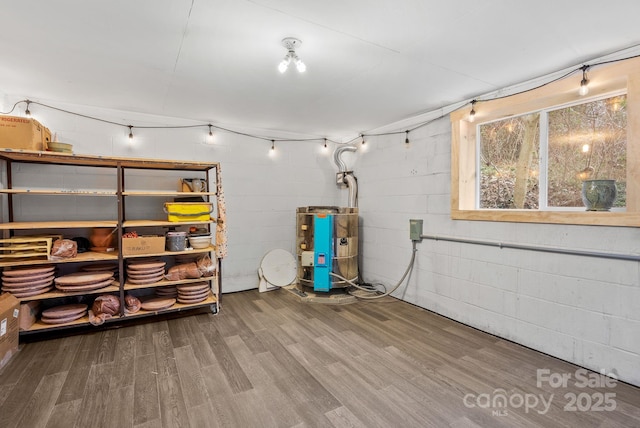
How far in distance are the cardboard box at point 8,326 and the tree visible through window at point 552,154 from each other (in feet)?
14.5

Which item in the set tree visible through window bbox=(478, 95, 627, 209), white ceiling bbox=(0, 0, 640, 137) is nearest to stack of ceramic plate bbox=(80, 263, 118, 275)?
white ceiling bbox=(0, 0, 640, 137)

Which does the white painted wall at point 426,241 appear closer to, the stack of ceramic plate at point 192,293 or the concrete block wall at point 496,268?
the concrete block wall at point 496,268

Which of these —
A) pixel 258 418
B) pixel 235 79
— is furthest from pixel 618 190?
pixel 235 79

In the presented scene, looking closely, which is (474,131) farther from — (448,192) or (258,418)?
(258,418)

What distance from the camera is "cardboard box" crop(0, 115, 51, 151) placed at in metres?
2.73

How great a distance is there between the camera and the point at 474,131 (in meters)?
3.34

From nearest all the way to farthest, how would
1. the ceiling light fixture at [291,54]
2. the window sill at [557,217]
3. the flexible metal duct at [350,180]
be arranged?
the ceiling light fixture at [291,54]
the window sill at [557,217]
the flexible metal duct at [350,180]

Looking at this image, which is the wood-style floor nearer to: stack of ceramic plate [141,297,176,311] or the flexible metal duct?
stack of ceramic plate [141,297,176,311]

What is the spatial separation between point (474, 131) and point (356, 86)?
1423 millimetres

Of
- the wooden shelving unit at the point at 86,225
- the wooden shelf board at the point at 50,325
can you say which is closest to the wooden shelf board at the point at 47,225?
the wooden shelving unit at the point at 86,225

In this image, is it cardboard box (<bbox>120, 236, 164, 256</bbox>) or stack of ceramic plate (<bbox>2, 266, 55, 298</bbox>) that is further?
cardboard box (<bbox>120, 236, 164, 256</bbox>)

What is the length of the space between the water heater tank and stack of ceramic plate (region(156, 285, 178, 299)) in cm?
160

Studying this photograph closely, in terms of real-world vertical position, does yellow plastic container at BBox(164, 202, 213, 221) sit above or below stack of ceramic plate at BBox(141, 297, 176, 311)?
above

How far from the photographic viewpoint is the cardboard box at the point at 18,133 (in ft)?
8.96
